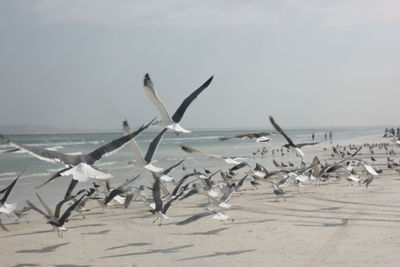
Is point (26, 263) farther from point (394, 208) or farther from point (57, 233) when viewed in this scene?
point (394, 208)

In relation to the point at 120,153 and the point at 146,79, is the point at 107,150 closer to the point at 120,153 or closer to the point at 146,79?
the point at 146,79

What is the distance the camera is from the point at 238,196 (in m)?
15.4

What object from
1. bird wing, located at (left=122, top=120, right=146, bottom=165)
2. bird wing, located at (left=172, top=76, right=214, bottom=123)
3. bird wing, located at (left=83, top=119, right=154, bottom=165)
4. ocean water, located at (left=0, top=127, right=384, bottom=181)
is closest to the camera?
bird wing, located at (left=83, top=119, right=154, bottom=165)

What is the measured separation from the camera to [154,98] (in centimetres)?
821

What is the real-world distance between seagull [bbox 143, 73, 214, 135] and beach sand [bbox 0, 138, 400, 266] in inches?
84.8

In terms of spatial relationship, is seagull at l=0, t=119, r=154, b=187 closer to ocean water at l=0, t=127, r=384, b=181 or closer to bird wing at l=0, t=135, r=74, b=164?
bird wing at l=0, t=135, r=74, b=164

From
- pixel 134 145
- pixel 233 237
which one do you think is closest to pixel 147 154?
pixel 134 145

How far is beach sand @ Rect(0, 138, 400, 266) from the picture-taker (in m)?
7.74

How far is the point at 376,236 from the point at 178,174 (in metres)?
14.6

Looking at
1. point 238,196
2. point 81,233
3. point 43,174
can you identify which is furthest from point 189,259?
point 43,174

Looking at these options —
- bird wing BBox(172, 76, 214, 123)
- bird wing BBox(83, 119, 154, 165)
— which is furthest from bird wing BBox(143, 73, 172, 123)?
bird wing BBox(83, 119, 154, 165)

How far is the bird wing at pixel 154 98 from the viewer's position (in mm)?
7702

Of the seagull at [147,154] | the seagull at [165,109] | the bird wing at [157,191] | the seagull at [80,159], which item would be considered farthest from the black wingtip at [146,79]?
the bird wing at [157,191]

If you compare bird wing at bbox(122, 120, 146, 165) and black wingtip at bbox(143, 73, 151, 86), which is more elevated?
black wingtip at bbox(143, 73, 151, 86)
